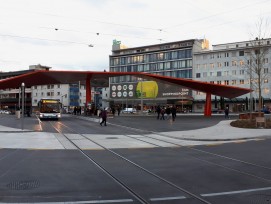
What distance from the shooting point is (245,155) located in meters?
12.9

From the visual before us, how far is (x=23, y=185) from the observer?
770 cm

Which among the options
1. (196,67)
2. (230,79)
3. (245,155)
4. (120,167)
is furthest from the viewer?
(196,67)

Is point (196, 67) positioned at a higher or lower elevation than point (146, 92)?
higher

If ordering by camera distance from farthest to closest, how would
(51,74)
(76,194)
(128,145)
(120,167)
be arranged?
(51,74) < (128,145) < (120,167) < (76,194)

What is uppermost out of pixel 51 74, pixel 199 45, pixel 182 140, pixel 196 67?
pixel 199 45

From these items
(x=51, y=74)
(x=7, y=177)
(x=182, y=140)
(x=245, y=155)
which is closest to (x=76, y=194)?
(x=7, y=177)

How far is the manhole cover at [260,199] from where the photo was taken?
21.2ft

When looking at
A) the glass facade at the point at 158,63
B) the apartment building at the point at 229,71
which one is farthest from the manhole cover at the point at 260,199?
the glass facade at the point at 158,63

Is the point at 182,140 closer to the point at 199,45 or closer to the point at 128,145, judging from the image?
the point at 128,145

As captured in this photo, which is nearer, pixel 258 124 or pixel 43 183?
pixel 43 183

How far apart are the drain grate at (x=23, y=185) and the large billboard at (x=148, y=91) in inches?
3432

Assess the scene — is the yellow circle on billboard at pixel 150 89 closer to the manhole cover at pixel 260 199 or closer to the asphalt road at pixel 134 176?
the asphalt road at pixel 134 176

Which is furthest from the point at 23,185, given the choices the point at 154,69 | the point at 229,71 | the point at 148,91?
the point at 154,69

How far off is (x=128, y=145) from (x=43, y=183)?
8581 mm
